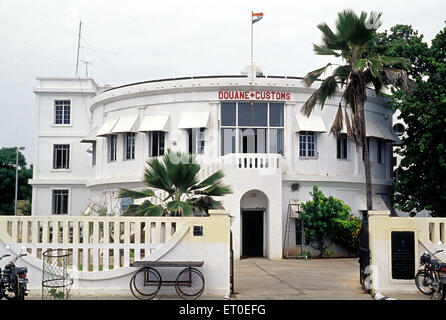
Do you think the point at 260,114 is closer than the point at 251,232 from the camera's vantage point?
No

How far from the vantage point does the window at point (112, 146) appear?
2911 centimetres

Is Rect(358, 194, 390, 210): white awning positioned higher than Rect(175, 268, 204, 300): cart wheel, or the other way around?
Rect(358, 194, 390, 210): white awning

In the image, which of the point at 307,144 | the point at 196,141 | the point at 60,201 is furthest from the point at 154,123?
the point at 60,201

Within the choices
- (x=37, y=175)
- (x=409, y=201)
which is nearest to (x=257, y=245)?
(x=409, y=201)

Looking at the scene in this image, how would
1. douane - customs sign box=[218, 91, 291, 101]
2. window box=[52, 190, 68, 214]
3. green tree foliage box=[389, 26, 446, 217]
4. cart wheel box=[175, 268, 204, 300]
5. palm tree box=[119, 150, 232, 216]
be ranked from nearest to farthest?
cart wheel box=[175, 268, 204, 300] < palm tree box=[119, 150, 232, 216] < green tree foliage box=[389, 26, 446, 217] < douane - customs sign box=[218, 91, 291, 101] < window box=[52, 190, 68, 214]

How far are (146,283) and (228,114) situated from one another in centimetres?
1436

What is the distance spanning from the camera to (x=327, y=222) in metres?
24.9

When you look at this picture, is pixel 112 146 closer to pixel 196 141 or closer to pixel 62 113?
pixel 196 141

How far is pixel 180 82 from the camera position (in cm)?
2666

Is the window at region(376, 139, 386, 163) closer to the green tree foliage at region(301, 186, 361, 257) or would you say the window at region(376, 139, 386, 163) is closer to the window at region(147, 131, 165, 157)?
the green tree foliage at region(301, 186, 361, 257)

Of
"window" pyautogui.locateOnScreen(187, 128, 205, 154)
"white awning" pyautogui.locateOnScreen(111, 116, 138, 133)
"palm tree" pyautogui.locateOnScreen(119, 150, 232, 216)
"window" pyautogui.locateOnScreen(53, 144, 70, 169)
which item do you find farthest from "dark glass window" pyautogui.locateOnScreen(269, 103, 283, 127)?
"window" pyautogui.locateOnScreen(53, 144, 70, 169)

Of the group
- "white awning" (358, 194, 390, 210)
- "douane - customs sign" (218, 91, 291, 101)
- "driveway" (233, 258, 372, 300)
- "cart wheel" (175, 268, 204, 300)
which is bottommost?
"driveway" (233, 258, 372, 300)

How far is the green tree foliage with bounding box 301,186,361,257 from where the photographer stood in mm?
24641

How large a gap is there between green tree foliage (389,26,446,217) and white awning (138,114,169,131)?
10.6 m
